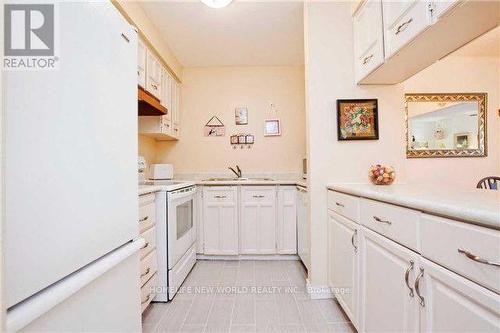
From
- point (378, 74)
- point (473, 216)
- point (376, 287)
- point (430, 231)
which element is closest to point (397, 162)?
point (378, 74)

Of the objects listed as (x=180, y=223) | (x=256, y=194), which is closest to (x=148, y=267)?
(x=180, y=223)

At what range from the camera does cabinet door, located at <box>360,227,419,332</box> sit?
0.91m

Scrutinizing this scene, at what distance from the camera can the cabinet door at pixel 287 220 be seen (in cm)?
272

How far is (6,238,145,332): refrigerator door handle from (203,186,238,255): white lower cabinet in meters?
2.05

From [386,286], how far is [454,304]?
37cm

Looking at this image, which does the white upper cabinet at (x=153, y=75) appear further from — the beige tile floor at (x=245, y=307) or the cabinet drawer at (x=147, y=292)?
the beige tile floor at (x=245, y=307)

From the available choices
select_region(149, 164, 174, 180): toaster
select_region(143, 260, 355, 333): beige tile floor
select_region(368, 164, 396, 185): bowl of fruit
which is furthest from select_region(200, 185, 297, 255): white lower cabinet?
select_region(368, 164, 396, 185): bowl of fruit

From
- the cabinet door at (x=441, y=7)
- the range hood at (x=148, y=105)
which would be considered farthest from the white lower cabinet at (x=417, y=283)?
the range hood at (x=148, y=105)

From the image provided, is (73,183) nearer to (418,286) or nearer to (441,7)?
(418,286)

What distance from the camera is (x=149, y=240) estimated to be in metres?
1.72

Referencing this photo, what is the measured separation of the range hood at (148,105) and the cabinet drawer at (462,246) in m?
1.91

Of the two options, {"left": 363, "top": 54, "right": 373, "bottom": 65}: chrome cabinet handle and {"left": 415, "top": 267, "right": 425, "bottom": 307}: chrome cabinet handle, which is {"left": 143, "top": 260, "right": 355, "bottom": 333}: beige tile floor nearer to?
{"left": 415, "top": 267, "right": 425, "bottom": 307}: chrome cabinet handle

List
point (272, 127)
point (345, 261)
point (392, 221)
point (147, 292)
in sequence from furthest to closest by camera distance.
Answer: point (272, 127), point (147, 292), point (345, 261), point (392, 221)

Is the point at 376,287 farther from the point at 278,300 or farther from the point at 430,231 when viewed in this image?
the point at 278,300
